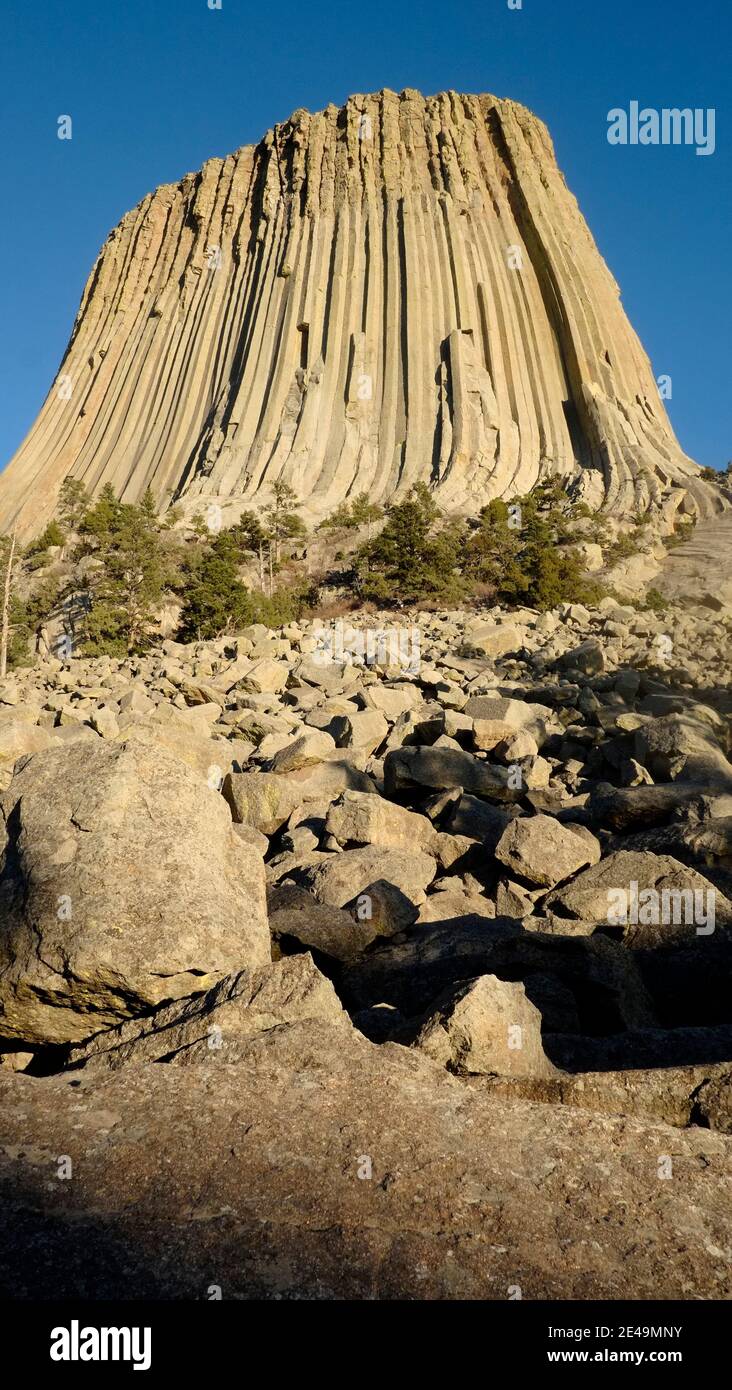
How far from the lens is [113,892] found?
4.30m

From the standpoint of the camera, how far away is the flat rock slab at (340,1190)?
2.35m

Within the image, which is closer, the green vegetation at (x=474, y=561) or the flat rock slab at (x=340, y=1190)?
the flat rock slab at (x=340, y=1190)

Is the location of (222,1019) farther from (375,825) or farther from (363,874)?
(375,825)

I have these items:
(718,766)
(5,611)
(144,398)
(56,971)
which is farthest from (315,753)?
(144,398)

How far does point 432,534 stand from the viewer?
1248 inches

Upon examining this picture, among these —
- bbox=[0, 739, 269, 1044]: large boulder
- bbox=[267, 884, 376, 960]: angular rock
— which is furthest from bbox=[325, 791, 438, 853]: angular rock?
bbox=[0, 739, 269, 1044]: large boulder

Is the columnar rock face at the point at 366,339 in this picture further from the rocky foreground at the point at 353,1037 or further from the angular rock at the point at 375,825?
the rocky foreground at the point at 353,1037

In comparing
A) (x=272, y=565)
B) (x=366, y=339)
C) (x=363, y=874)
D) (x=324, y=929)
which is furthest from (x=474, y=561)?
(x=324, y=929)

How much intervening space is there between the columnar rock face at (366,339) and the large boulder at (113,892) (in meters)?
33.0

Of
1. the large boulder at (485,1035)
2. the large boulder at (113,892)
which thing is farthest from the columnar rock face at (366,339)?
the large boulder at (485,1035)

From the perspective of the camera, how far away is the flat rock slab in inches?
92.7

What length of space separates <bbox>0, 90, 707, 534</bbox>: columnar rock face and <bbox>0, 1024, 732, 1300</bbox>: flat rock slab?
34819mm

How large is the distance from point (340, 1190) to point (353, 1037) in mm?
947

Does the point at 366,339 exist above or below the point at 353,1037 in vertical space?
above
